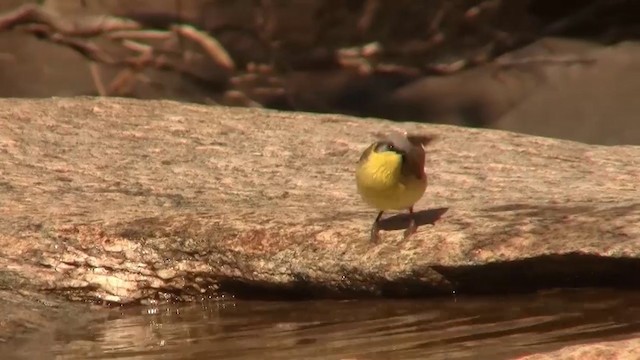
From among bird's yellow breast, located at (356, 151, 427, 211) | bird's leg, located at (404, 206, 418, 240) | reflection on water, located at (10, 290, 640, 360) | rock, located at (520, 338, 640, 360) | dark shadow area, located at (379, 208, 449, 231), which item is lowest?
rock, located at (520, 338, 640, 360)

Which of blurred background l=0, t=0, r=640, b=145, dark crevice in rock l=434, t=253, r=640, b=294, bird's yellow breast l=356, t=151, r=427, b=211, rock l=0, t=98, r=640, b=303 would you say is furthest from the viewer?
blurred background l=0, t=0, r=640, b=145

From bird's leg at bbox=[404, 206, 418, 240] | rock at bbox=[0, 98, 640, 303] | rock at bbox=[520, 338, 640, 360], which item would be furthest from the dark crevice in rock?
rock at bbox=[520, 338, 640, 360]

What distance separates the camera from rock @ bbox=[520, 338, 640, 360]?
4324mm

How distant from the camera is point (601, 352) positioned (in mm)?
4379

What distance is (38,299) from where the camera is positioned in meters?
6.47

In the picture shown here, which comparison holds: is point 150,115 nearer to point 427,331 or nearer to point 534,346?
point 427,331

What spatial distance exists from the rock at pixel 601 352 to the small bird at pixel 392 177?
6.46 feet

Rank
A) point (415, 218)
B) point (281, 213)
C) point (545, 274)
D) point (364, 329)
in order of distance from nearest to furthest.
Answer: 1. point (364, 329)
2. point (545, 274)
3. point (415, 218)
4. point (281, 213)

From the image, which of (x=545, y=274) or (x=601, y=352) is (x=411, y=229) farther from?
(x=601, y=352)

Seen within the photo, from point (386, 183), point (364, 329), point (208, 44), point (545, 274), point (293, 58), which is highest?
point (208, 44)

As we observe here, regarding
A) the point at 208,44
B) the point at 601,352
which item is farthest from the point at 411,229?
the point at 208,44

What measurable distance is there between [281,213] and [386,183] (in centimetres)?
65

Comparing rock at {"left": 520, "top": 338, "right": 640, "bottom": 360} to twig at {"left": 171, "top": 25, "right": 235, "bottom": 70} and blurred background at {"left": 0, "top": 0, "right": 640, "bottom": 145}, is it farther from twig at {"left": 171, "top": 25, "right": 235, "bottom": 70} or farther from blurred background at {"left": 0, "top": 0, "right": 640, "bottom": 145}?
twig at {"left": 171, "top": 25, "right": 235, "bottom": 70}

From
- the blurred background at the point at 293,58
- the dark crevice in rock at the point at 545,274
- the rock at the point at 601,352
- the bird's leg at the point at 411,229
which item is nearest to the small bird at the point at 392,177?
the bird's leg at the point at 411,229
